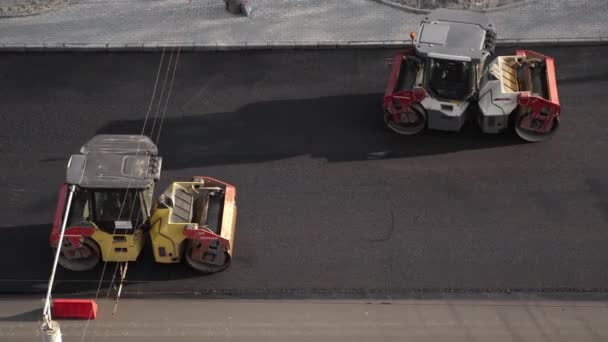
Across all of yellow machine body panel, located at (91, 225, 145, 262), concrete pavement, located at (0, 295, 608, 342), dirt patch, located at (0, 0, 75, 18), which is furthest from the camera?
dirt patch, located at (0, 0, 75, 18)

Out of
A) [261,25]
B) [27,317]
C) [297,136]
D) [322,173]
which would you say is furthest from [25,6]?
[27,317]

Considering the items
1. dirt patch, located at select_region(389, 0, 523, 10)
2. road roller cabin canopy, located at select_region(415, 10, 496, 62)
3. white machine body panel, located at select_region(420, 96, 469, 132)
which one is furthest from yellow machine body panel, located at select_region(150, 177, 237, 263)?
dirt patch, located at select_region(389, 0, 523, 10)

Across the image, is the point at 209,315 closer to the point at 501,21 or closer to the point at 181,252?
the point at 181,252

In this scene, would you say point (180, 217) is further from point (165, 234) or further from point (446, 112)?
point (446, 112)

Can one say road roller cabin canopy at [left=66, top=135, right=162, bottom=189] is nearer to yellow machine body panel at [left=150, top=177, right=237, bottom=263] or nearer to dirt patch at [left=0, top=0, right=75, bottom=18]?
yellow machine body panel at [left=150, top=177, right=237, bottom=263]

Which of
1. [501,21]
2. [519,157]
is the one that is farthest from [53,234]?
[501,21]
